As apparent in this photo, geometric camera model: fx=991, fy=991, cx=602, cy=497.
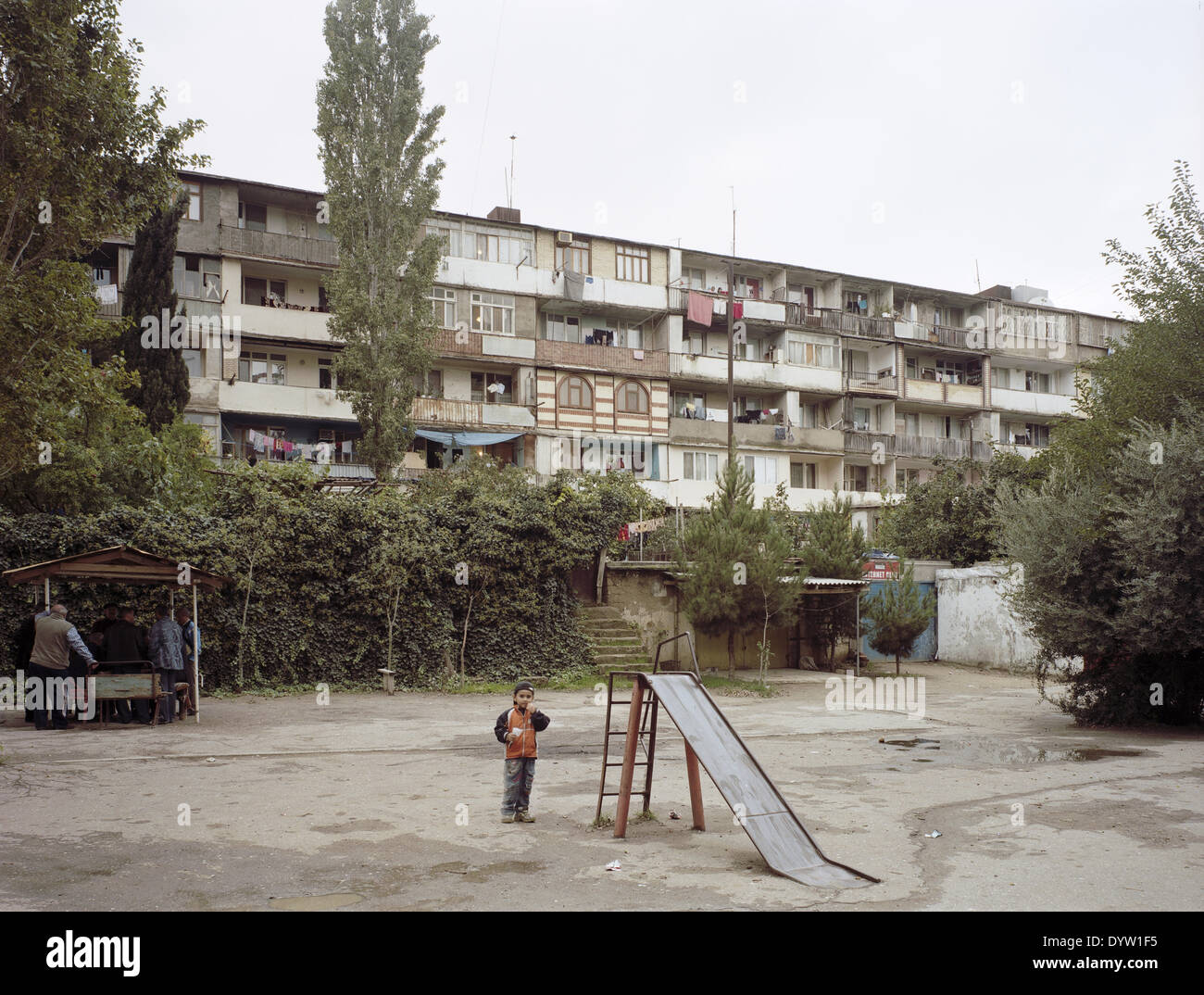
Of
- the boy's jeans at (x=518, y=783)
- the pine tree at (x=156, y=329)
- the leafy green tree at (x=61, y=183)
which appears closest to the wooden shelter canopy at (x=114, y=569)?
the leafy green tree at (x=61, y=183)

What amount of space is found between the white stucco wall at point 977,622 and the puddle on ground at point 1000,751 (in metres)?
15.4

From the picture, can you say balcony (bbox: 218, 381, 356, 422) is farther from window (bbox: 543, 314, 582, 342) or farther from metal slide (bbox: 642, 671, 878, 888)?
metal slide (bbox: 642, 671, 878, 888)

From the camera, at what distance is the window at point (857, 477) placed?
151 feet

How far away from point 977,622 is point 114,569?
25.0 m

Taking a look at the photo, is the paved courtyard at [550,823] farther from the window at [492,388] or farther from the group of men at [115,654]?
the window at [492,388]

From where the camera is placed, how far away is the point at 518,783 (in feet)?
28.8

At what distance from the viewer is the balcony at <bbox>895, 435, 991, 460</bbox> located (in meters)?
46.2

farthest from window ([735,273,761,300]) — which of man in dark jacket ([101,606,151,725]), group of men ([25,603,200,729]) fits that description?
man in dark jacket ([101,606,151,725])

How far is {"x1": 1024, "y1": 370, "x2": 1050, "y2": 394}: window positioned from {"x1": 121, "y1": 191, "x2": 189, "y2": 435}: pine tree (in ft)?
134

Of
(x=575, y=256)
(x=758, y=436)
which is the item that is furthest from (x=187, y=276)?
(x=758, y=436)

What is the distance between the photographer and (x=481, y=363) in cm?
3822

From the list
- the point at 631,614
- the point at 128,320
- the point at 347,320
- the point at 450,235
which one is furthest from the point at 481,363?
the point at 128,320
